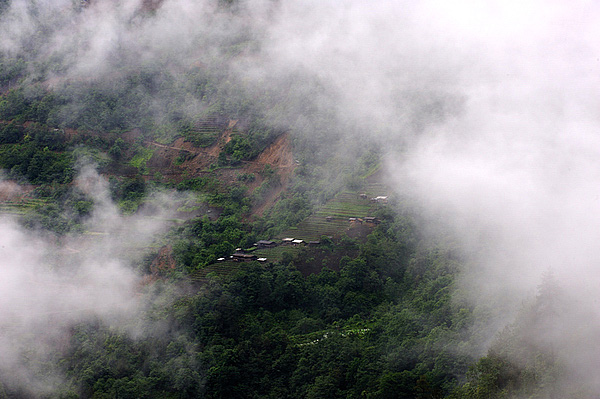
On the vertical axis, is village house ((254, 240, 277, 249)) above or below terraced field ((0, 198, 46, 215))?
below

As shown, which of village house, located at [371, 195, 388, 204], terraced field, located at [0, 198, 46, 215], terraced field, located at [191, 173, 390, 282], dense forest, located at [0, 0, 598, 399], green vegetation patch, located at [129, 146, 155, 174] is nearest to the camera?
dense forest, located at [0, 0, 598, 399]

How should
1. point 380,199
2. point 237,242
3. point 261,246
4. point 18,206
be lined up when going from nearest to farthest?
1. point 261,246
2. point 380,199
3. point 237,242
4. point 18,206

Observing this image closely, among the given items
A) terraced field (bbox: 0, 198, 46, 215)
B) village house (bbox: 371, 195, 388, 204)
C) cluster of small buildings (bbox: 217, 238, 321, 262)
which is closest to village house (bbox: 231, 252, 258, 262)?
cluster of small buildings (bbox: 217, 238, 321, 262)

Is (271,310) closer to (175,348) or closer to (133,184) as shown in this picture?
(175,348)

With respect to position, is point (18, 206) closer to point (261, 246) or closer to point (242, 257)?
point (242, 257)

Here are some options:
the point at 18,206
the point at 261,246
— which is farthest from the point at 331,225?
the point at 18,206

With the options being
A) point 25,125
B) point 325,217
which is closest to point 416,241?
point 325,217

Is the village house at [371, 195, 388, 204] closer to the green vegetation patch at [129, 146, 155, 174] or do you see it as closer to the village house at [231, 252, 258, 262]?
the village house at [231, 252, 258, 262]

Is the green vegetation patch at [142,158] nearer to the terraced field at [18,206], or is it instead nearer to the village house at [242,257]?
the terraced field at [18,206]
